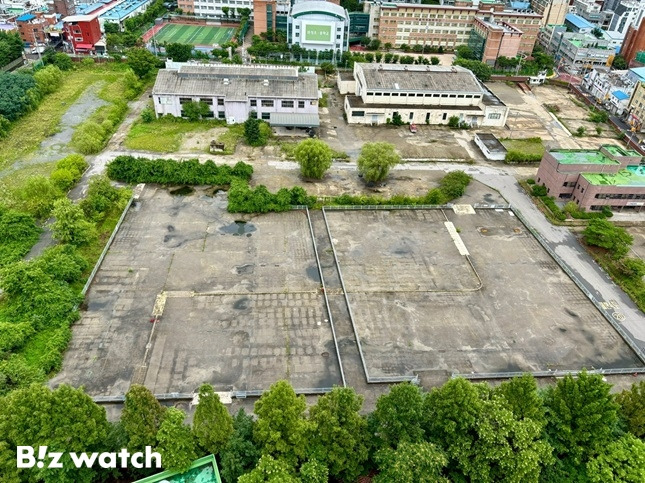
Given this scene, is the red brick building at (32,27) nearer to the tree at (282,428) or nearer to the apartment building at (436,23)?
the apartment building at (436,23)

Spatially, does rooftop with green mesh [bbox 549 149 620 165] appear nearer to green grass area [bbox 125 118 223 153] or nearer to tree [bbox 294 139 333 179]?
tree [bbox 294 139 333 179]

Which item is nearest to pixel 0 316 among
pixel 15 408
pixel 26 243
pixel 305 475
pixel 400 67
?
pixel 26 243

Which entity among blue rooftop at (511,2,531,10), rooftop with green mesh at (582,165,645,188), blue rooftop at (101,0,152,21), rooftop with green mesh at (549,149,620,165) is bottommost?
rooftop with green mesh at (582,165,645,188)

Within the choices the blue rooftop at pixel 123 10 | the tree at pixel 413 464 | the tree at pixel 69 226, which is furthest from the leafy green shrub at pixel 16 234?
the blue rooftop at pixel 123 10

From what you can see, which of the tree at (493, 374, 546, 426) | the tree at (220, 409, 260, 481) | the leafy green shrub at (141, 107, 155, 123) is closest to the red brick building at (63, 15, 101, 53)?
the leafy green shrub at (141, 107, 155, 123)

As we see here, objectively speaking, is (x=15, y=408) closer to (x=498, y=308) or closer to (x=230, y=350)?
(x=230, y=350)

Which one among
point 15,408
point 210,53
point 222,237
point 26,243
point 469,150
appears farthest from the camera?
point 210,53

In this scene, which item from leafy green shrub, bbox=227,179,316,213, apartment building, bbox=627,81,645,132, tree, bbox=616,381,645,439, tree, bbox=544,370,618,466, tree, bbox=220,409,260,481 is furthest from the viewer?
apartment building, bbox=627,81,645,132
